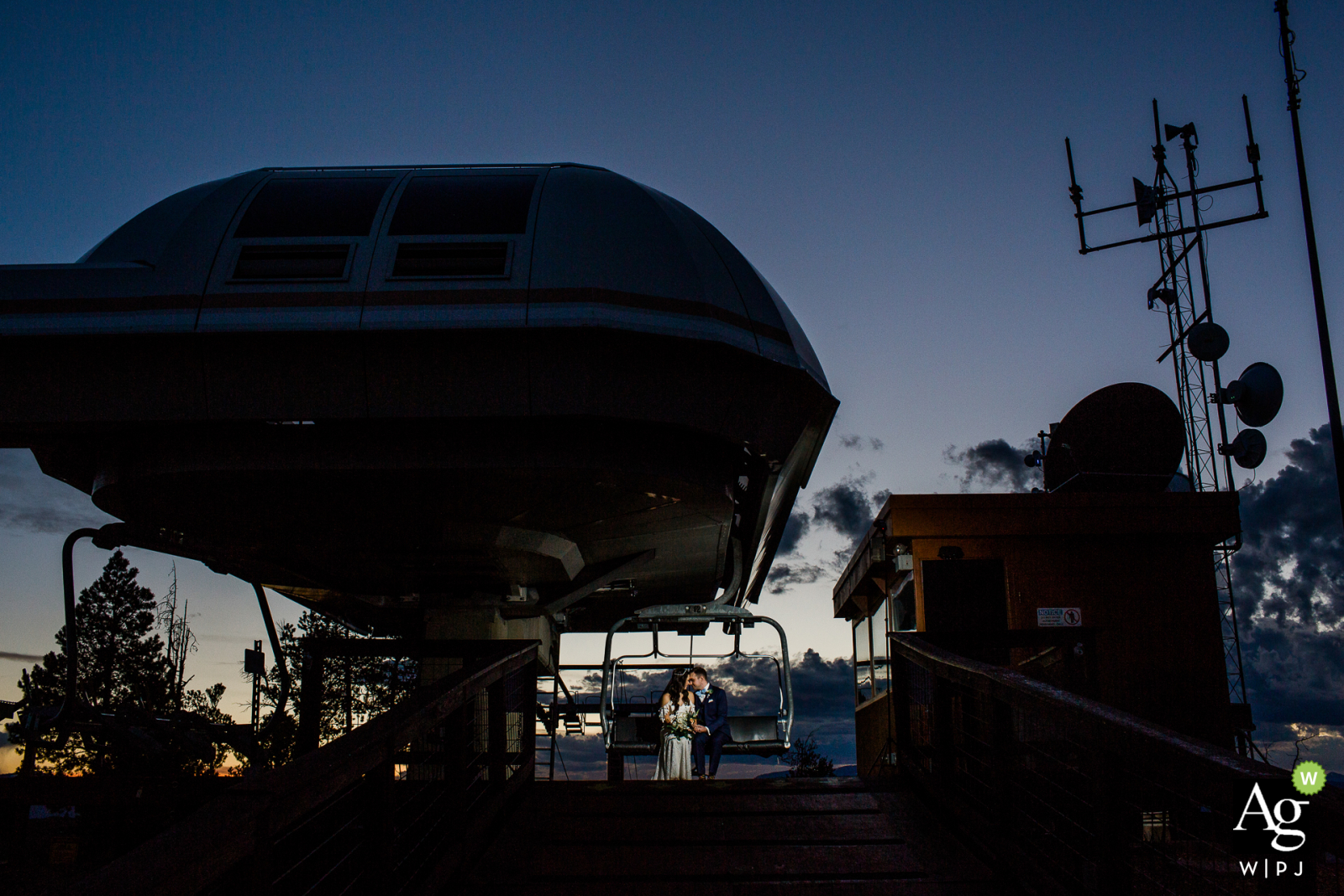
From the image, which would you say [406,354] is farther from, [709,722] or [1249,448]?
[1249,448]

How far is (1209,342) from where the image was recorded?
60.8 feet

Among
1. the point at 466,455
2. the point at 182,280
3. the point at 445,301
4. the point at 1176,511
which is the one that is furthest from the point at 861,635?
the point at 182,280

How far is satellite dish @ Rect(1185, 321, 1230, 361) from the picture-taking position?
1844 centimetres

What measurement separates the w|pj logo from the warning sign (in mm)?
11925

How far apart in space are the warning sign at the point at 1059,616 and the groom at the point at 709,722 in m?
5.80

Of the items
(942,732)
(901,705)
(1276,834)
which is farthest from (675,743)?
(1276,834)

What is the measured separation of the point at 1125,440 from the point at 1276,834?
1503 cm

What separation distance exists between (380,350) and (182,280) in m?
2.29

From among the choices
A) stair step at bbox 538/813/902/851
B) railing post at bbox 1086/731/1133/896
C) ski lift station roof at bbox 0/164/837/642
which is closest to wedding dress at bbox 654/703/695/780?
ski lift station roof at bbox 0/164/837/642

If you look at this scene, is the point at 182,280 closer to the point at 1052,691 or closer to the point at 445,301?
the point at 445,301

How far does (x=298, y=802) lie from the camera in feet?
11.7

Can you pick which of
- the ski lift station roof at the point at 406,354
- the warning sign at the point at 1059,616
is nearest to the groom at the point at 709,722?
the ski lift station roof at the point at 406,354

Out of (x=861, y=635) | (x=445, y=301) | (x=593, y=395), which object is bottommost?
(x=861, y=635)

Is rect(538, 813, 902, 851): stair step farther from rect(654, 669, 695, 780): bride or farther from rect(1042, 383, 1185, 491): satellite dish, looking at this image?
rect(1042, 383, 1185, 491): satellite dish
